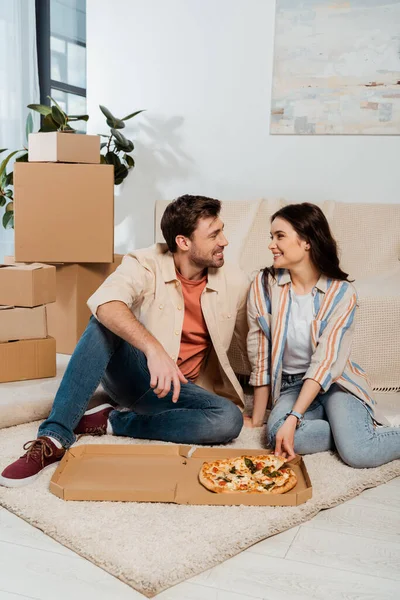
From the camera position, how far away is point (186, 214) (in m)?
2.18

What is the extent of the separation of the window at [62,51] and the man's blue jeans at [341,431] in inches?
115

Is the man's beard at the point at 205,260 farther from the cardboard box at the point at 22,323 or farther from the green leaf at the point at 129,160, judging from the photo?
the green leaf at the point at 129,160

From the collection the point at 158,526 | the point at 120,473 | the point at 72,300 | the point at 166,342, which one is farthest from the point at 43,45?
the point at 158,526

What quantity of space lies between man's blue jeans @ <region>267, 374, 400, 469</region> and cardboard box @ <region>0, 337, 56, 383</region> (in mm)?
1041

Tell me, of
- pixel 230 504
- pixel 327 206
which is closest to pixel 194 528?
pixel 230 504

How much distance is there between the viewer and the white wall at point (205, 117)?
3.58m

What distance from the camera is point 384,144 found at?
137 inches

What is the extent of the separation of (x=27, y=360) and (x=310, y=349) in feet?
3.82

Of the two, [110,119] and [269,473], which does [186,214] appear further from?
[110,119]

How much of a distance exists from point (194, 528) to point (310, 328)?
792 millimetres

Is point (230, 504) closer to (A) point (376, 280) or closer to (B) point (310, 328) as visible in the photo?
(B) point (310, 328)

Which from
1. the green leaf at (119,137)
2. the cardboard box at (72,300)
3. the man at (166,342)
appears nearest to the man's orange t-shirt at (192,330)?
the man at (166,342)

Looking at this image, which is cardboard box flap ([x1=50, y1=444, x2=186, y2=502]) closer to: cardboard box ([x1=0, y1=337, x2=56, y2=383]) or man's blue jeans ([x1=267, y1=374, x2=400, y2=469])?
man's blue jeans ([x1=267, y1=374, x2=400, y2=469])

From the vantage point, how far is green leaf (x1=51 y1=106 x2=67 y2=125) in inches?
129
